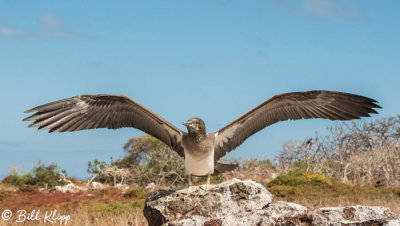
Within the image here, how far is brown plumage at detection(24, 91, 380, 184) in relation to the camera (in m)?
7.73

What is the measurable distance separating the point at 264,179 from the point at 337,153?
4.23 m

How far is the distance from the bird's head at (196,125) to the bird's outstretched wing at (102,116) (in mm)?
707

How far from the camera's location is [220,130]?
26.5ft

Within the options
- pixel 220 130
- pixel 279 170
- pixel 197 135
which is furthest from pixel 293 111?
pixel 279 170

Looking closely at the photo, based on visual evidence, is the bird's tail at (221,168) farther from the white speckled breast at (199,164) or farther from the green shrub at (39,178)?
the green shrub at (39,178)

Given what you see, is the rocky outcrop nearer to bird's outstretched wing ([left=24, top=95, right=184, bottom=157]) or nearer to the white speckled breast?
the white speckled breast

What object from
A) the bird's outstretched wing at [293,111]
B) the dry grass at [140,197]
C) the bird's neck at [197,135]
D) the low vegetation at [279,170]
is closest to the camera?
the bird's neck at [197,135]

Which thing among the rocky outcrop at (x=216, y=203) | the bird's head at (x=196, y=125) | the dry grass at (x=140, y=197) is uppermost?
the bird's head at (x=196, y=125)

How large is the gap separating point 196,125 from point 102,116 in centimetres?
198

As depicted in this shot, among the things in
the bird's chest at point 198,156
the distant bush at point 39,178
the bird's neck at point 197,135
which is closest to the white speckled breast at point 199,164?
the bird's chest at point 198,156

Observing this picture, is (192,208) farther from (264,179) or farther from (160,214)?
(264,179)

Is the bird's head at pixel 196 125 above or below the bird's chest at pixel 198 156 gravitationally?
above

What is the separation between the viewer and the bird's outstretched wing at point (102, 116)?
25.0ft

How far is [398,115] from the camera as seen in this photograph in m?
24.2
